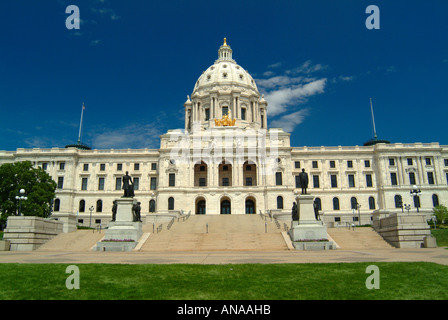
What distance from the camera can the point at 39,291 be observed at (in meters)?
9.41

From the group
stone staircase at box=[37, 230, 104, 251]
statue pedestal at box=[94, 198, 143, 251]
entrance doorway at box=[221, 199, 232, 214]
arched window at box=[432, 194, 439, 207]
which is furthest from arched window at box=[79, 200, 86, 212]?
arched window at box=[432, 194, 439, 207]

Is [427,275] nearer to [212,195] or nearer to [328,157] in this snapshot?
[212,195]

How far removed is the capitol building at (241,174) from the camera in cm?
6788

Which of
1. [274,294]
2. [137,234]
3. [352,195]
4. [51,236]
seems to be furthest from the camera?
[352,195]

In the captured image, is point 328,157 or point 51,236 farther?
point 328,157

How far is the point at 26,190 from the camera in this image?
54.6 metres

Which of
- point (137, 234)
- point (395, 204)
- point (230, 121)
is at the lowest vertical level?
point (137, 234)

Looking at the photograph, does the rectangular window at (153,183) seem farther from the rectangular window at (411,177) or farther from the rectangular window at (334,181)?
the rectangular window at (411,177)

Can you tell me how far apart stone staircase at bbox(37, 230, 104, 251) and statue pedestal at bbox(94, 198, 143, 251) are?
218cm

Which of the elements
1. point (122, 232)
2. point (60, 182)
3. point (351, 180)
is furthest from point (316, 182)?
point (60, 182)

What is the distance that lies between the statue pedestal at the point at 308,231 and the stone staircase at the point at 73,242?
18059 mm

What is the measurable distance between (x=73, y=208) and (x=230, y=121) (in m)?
38.6

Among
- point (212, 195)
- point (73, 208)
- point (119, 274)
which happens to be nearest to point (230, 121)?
point (212, 195)

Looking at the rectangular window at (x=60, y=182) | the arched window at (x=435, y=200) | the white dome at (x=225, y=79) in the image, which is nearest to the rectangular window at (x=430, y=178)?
the arched window at (x=435, y=200)
